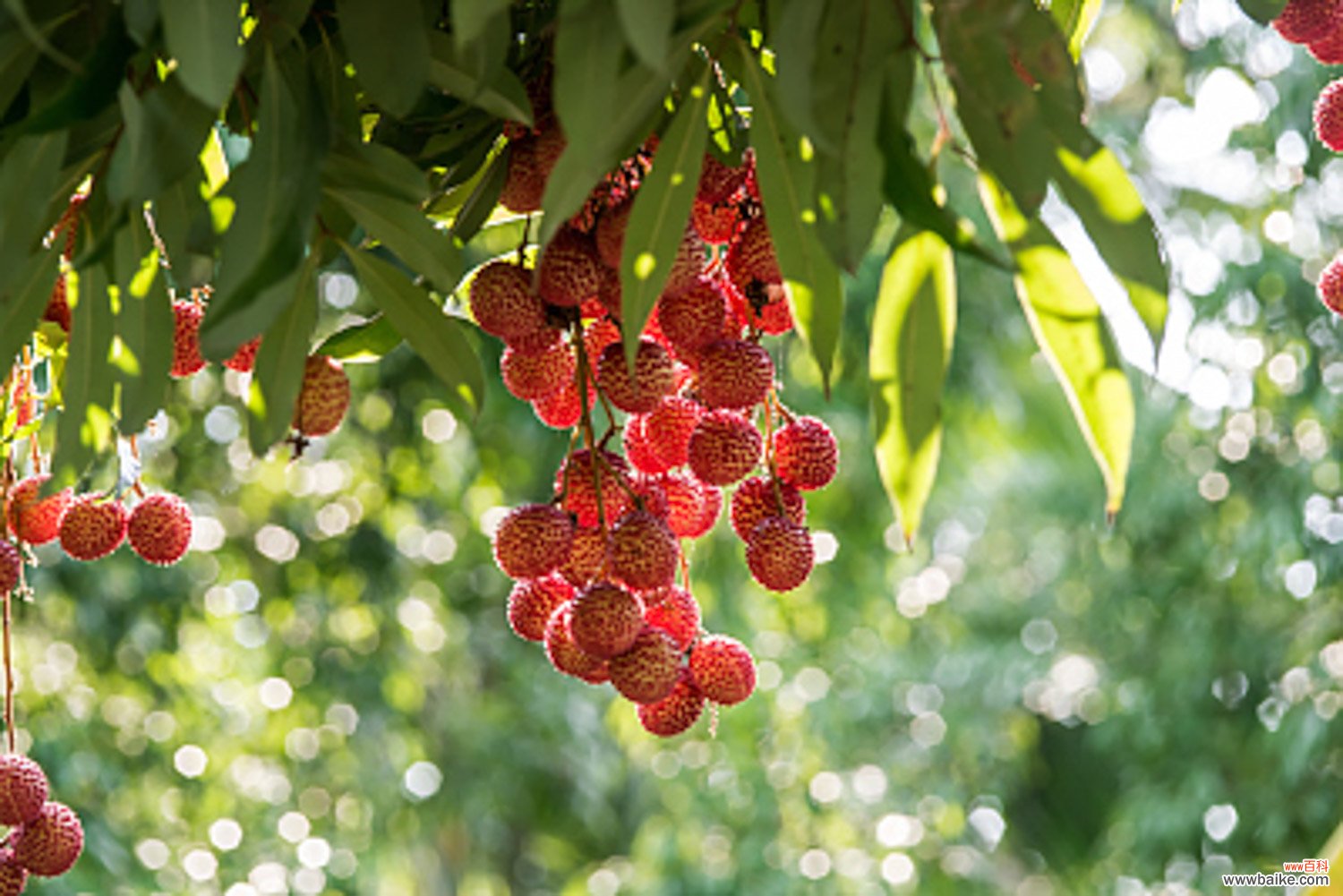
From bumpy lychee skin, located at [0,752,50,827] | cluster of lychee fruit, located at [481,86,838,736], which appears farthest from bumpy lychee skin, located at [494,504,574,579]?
bumpy lychee skin, located at [0,752,50,827]

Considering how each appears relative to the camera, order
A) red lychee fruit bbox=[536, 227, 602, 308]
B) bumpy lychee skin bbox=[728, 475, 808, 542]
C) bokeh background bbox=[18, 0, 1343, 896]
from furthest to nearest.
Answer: bokeh background bbox=[18, 0, 1343, 896] → bumpy lychee skin bbox=[728, 475, 808, 542] → red lychee fruit bbox=[536, 227, 602, 308]

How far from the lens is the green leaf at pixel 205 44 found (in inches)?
13.2

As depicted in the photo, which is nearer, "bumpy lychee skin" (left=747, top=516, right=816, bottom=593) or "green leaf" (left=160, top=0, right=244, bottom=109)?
"green leaf" (left=160, top=0, right=244, bottom=109)

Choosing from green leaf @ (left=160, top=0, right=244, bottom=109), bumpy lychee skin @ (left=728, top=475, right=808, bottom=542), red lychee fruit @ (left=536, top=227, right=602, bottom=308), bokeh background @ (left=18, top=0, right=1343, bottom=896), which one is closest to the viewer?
green leaf @ (left=160, top=0, right=244, bottom=109)

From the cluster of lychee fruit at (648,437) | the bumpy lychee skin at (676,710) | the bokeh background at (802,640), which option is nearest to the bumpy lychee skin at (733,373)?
the cluster of lychee fruit at (648,437)

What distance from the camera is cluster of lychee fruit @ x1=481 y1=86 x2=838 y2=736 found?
18.4 inches

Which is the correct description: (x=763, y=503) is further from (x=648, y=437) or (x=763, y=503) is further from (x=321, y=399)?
(x=321, y=399)

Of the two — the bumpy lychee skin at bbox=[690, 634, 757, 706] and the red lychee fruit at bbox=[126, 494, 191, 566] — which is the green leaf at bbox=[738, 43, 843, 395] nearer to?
the bumpy lychee skin at bbox=[690, 634, 757, 706]

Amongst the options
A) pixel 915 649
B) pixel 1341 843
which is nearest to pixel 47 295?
pixel 1341 843

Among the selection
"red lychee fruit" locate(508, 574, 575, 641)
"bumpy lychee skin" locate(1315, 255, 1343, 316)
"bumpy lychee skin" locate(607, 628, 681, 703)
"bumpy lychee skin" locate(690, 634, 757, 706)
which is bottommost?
"bumpy lychee skin" locate(690, 634, 757, 706)

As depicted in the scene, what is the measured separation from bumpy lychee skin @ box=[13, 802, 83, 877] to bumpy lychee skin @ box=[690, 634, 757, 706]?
0.79ft

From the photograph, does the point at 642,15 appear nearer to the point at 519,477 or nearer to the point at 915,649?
the point at 519,477

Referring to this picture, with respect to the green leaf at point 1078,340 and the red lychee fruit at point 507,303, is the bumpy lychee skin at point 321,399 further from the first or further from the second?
the green leaf at point 1078,340

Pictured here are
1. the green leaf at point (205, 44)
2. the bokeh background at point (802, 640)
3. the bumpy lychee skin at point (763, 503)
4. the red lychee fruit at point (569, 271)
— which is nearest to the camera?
the green leaf at point (205, 44)
